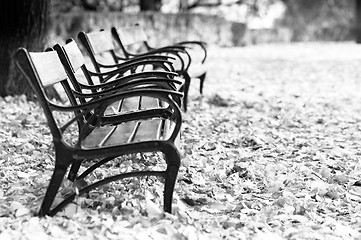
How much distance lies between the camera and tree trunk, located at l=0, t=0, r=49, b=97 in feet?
24.0

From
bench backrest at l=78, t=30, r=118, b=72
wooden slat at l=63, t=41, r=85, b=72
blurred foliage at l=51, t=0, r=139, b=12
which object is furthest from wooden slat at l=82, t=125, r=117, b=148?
blurred foliage at l=51, t=0, r=139, b=12

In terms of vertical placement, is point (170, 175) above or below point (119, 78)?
below

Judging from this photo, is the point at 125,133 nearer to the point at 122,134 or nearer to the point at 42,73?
the point at 122,134

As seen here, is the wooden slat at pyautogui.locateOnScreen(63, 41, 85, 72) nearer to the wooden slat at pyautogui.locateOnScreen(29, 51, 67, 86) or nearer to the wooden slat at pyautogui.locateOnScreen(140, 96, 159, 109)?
the wooden slat at pyautogui.locateOnScreen(29, 51, 67, 86)

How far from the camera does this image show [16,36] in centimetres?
736

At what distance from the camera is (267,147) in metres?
5.16

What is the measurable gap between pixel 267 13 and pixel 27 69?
2227cm

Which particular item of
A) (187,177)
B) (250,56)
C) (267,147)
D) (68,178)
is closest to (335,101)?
(267,147)

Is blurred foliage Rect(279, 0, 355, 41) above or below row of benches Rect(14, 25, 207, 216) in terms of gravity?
below

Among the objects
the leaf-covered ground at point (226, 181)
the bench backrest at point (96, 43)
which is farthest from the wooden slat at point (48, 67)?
the bench backrest at point (96, 43)

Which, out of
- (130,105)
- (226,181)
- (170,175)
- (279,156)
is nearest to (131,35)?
(130,105)

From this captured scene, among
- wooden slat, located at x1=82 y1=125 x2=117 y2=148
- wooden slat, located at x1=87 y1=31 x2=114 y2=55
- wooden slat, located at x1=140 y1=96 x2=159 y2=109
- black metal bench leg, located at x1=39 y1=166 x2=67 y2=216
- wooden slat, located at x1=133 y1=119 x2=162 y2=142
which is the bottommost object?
black metal bench leg, located at x1=39 y1=166 x2=67 y2=216

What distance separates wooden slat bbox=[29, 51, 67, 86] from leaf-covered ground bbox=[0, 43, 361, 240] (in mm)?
694

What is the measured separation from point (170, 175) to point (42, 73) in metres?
0.87
